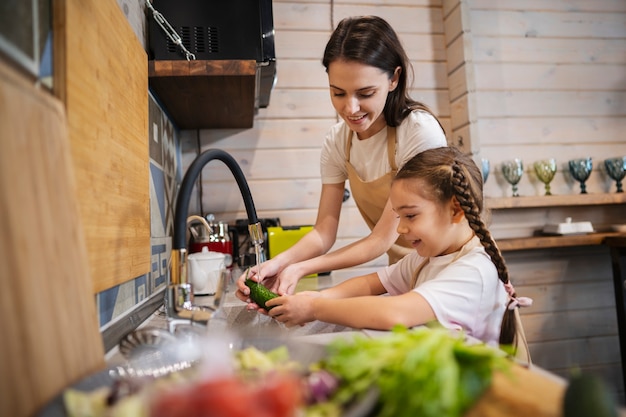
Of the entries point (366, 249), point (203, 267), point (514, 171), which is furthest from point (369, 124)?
point (514, 171)

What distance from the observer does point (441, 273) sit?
1.06 metres

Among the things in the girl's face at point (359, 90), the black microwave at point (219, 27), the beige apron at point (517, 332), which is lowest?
the beige apron at point (517, 332)

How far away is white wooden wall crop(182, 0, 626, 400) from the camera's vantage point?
255 cm

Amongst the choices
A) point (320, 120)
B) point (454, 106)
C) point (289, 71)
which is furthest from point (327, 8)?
point (454, 106)

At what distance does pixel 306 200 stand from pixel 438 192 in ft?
4.79

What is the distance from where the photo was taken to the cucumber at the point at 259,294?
3.91 ft

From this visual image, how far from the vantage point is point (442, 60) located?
8.98 ft

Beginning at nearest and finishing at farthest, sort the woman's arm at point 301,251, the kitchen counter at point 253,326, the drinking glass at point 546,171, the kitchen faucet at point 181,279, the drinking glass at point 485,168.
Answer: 1. the kitchen faucet at point 181,279
2. the kitchen counter at point 253,326
3. the woman's arm at point 301,251
4. the drinking glass at point 485,168
5. the drinking glass at point 546,171

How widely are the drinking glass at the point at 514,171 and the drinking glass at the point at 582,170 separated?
294 millimetres

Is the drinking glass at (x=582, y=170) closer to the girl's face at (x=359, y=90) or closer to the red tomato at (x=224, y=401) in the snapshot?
the girl's face at (x=359, y=90)

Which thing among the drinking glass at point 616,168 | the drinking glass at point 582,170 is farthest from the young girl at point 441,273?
the drinking glass at point 616,168

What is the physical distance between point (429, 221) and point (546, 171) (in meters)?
1.77

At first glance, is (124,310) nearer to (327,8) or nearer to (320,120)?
(320,120)

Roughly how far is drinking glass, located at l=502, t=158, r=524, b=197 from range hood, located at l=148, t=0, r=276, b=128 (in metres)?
1.53
